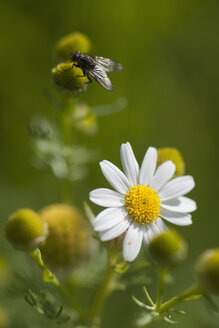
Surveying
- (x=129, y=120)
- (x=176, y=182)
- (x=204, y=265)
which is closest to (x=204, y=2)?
(x=129, y=120)

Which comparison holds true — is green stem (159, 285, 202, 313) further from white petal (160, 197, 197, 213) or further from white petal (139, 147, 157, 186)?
white petal (139, 147, 157, 186)

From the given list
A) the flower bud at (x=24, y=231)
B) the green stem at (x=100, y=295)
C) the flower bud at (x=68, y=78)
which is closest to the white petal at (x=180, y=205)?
the green stem at (x=100, y=295)

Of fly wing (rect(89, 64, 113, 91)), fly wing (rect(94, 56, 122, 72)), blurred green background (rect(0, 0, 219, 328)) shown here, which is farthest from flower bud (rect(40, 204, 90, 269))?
blurred green background (rect(0, 0, 219, 328))

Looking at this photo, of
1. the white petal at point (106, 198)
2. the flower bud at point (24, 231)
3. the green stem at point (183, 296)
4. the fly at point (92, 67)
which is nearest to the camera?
the green stem at point (183, 296)

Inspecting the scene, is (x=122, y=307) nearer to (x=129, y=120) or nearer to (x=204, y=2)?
(x=129, y=120)

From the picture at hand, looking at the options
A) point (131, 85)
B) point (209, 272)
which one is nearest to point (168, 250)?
point (209, 272)

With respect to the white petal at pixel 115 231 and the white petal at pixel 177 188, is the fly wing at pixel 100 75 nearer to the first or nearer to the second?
the white petal at pixel 177 188

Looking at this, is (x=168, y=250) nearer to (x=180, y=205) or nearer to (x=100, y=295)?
(x=180, y=205)
